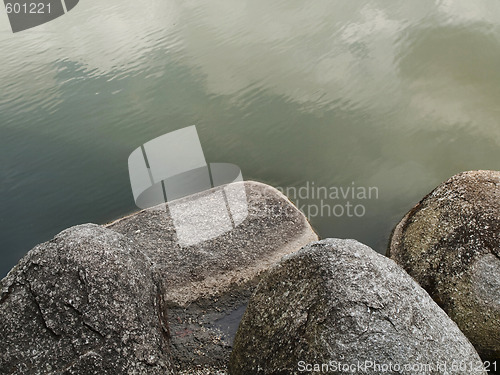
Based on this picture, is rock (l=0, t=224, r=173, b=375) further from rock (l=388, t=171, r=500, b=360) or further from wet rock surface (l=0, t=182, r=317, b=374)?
rock (l=388, t=171, r=500, b=360)

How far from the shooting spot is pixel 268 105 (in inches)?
402

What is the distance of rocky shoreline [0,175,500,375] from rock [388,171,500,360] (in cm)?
1

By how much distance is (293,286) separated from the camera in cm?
376

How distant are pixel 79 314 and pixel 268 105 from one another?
7.04 meters

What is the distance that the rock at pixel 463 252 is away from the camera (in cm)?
452

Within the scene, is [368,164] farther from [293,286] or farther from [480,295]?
[293,286]

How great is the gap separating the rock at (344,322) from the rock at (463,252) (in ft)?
3.27
